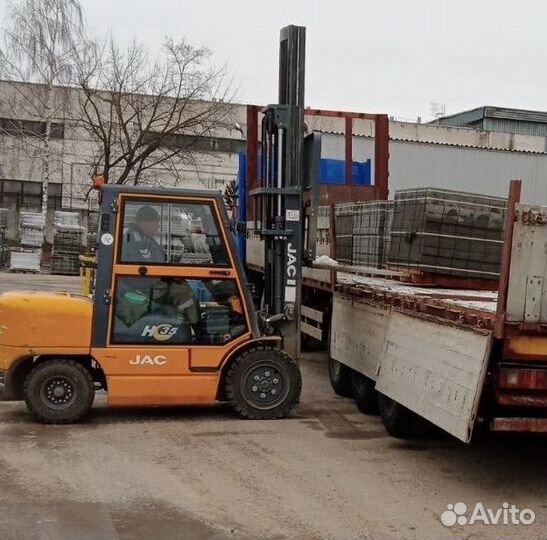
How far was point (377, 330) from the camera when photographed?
21.4 ft

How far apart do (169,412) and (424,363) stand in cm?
300

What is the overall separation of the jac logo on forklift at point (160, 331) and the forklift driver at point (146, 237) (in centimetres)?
62

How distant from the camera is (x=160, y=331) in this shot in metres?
6.71

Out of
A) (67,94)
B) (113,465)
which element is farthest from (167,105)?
(113,465)

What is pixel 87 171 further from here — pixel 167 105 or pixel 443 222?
pixel 443 222

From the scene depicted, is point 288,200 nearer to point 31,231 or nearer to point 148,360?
point 148,360

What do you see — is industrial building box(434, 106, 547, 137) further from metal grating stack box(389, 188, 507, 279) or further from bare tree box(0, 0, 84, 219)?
A: metal grating stack box(389, 188, 507, 279)

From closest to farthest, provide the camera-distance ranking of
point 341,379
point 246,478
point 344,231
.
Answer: point 246,478 → point 341,379 → point 344,231

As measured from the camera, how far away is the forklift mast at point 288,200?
7.11 metres

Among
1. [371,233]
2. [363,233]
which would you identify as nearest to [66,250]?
[363,233]

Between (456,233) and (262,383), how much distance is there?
7.87ft

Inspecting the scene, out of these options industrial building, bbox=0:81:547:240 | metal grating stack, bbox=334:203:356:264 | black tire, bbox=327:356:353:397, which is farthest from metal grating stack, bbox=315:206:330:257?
black tire, bbox=327:356:353:397

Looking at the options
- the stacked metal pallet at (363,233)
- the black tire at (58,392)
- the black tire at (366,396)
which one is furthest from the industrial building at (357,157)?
the black tire at (58,392)

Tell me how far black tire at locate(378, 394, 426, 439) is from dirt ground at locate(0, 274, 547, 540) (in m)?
0.11
